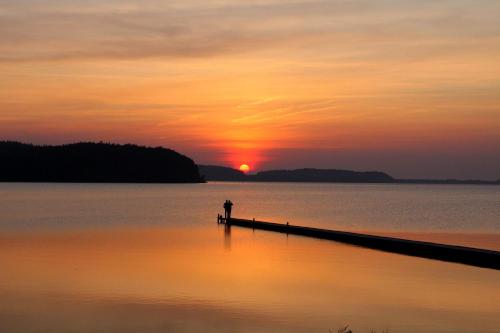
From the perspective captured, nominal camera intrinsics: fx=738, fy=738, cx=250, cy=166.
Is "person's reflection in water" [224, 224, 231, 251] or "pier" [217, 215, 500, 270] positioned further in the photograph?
"person's reflection in water" [224, 224, 231, 251]

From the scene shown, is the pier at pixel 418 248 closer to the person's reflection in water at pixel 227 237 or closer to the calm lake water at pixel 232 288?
the calm lake water at pixel 232 288

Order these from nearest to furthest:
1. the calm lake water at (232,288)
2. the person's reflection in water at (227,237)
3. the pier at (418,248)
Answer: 1. the calm lake water at (232,288)
2. the pier at (418,248)
3. the person's reflection in water at (227,237)

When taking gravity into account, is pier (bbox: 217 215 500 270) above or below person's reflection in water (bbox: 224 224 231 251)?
above

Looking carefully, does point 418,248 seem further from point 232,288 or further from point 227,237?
point 227,237

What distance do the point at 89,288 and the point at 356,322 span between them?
9562 millimetres

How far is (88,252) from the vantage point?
1438 inches

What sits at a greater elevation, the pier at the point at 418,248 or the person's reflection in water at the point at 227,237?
the pier at the point at 418,248

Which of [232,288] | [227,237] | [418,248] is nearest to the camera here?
[232,288]

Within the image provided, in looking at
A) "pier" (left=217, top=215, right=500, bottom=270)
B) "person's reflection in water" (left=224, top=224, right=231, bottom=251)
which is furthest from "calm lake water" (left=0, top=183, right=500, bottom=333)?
"pier" (left=217, top=215, right=500, bottom=270)

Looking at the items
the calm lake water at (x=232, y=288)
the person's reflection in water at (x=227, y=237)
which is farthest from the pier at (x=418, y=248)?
the person's reflection in water at (x=227, y=237)

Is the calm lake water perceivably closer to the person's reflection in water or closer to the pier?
the person's reflection in water

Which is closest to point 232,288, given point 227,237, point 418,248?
point 418,248

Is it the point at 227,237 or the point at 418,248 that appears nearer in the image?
the point at 418,248

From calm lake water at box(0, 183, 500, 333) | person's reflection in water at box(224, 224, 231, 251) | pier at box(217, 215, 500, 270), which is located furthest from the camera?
person's reflection in water at box(224, 224, 231, 251)
